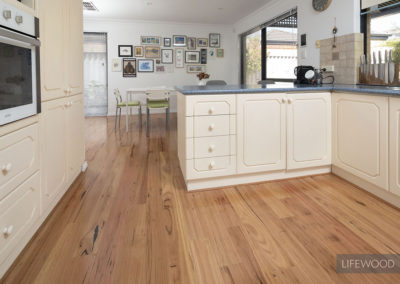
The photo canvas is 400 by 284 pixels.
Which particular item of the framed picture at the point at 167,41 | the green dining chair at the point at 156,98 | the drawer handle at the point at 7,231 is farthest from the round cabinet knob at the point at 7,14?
the framed picture at the point at 167,41

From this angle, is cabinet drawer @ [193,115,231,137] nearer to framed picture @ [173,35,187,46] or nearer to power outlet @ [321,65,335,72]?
power outlet @ [321,65,335,72]

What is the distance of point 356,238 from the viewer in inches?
60.9

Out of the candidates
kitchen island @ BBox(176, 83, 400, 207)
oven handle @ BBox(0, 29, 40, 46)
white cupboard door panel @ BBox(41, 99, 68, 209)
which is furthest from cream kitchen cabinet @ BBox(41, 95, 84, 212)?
kitchen island @ BBox(176, 83, 400, 207)

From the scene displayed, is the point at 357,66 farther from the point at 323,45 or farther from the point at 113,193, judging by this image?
the point at 113,193

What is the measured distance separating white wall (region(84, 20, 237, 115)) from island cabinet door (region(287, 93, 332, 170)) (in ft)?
17.1

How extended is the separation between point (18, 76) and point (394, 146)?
2.35 m

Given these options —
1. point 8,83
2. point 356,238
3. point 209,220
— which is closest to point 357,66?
point 356,238

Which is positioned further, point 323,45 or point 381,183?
point 323,45

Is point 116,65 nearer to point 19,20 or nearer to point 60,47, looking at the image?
point 60,47

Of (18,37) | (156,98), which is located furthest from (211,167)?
(156,98)

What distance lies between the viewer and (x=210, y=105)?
7.14 ft

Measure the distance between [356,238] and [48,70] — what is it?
7.13 feet

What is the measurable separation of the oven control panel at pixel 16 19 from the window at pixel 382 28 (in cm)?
282

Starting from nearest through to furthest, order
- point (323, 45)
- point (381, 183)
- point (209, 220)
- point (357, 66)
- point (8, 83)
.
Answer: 1. point (8, 83)
2. point (209, 220)
3. point (381, 183)
4. point (357, 66)
5. point (323, 45)
